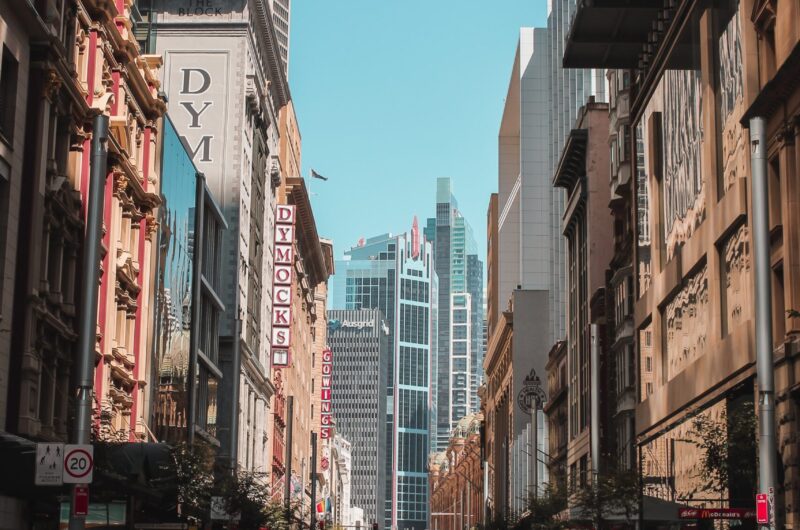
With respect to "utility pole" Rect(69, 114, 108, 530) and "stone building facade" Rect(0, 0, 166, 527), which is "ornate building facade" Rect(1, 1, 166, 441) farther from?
"utility pole" Rect(69, 114, 108, 530)

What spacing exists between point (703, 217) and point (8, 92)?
2319cm

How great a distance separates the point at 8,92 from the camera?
37844 millimetres

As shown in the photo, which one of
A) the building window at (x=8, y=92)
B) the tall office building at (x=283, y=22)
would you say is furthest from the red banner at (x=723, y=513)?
the tall office building at (x=283, y=22)

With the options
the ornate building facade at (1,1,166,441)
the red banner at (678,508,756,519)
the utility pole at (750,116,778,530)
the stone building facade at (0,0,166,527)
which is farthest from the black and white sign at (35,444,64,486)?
the red banner at (678,508,756,519)

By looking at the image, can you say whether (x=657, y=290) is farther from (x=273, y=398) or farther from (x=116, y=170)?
(x=273, y=398)

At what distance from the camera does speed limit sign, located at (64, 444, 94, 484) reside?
80.5 ft

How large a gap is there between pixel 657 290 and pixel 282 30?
114m

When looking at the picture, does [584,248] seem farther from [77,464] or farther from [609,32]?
[77,464]

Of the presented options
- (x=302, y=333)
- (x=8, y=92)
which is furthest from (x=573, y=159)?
(x=8, y=92)

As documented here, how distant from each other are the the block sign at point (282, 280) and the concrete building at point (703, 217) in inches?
1974

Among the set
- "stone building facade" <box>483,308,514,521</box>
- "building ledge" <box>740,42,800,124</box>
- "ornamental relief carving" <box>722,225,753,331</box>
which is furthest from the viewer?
"stone building facade" <box>483,308,514,521</box>

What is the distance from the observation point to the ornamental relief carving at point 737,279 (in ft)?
137

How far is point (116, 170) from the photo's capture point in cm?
5228

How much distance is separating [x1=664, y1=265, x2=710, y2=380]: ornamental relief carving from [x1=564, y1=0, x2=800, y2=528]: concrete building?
74 mm
